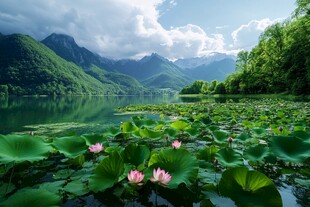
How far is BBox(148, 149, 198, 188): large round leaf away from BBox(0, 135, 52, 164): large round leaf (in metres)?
1.38

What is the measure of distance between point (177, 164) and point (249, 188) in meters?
0.81

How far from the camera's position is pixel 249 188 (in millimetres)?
2043

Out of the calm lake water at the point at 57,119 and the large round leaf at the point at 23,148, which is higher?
the large round leaf at the point at 23,148

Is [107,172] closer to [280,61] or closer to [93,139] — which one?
[93,139]

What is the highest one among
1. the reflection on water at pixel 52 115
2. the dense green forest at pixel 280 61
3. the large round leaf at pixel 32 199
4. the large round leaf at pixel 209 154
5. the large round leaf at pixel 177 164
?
the dense green forest at pixel 280 61

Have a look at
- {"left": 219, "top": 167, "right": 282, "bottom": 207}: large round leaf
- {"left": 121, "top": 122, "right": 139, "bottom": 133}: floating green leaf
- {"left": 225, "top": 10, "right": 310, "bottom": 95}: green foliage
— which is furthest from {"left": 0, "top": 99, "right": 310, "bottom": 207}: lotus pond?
{"left": 225, "top": 10, "right": 310, "bottom": 95}: green foliage

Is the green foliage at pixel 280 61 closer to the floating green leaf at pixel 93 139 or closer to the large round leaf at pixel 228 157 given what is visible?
the large round leaf at pixel 228 157

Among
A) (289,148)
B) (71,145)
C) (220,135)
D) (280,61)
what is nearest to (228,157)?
(289,148)

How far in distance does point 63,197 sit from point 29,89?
139m

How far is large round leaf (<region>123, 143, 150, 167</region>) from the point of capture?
9.93 ft

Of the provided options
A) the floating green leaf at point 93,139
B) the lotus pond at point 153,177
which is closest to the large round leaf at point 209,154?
the lotus pond at point 153,177

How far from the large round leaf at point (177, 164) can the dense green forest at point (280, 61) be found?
92.8ft

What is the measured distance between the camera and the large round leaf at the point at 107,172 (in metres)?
2.41

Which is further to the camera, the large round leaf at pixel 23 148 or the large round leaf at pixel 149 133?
the large round leaf at pixel 149 133
